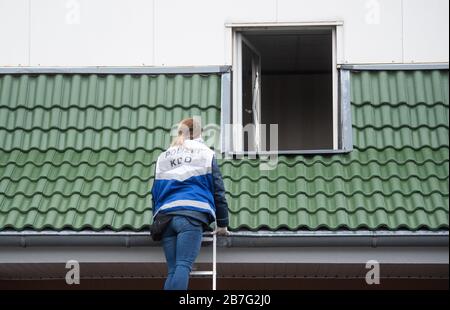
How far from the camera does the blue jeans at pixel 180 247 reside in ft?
32.4

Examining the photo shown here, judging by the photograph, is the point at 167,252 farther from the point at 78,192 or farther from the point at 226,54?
the point at 226,54

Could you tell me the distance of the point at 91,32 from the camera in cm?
1270

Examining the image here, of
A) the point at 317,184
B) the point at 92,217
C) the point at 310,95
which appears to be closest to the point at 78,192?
the point at 92,217

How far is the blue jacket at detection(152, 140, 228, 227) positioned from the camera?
1016cm

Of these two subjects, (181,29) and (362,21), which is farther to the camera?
(181,29)

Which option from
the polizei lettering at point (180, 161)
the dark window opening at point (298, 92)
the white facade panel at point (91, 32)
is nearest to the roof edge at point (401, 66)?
the dark window opening at point (298, 92)

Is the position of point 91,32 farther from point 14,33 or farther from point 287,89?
point 287,89

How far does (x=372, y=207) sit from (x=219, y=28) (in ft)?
9.45

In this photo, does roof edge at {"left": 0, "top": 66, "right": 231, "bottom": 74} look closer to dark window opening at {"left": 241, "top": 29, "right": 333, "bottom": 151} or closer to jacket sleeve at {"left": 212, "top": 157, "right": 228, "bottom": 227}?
dark window opening at {"left": 241, "top": 29, "right": 333, "bottom": 151}

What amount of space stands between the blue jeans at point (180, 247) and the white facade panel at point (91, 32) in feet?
9.82

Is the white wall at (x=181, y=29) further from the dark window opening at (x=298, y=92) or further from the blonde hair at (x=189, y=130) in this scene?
the blonde hair at (x=189, y=130)

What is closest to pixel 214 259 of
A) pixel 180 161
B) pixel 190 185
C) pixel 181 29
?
pixel 190 185

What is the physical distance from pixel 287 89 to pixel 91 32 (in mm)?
2943

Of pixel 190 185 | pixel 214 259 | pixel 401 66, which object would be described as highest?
pixel 401 66
